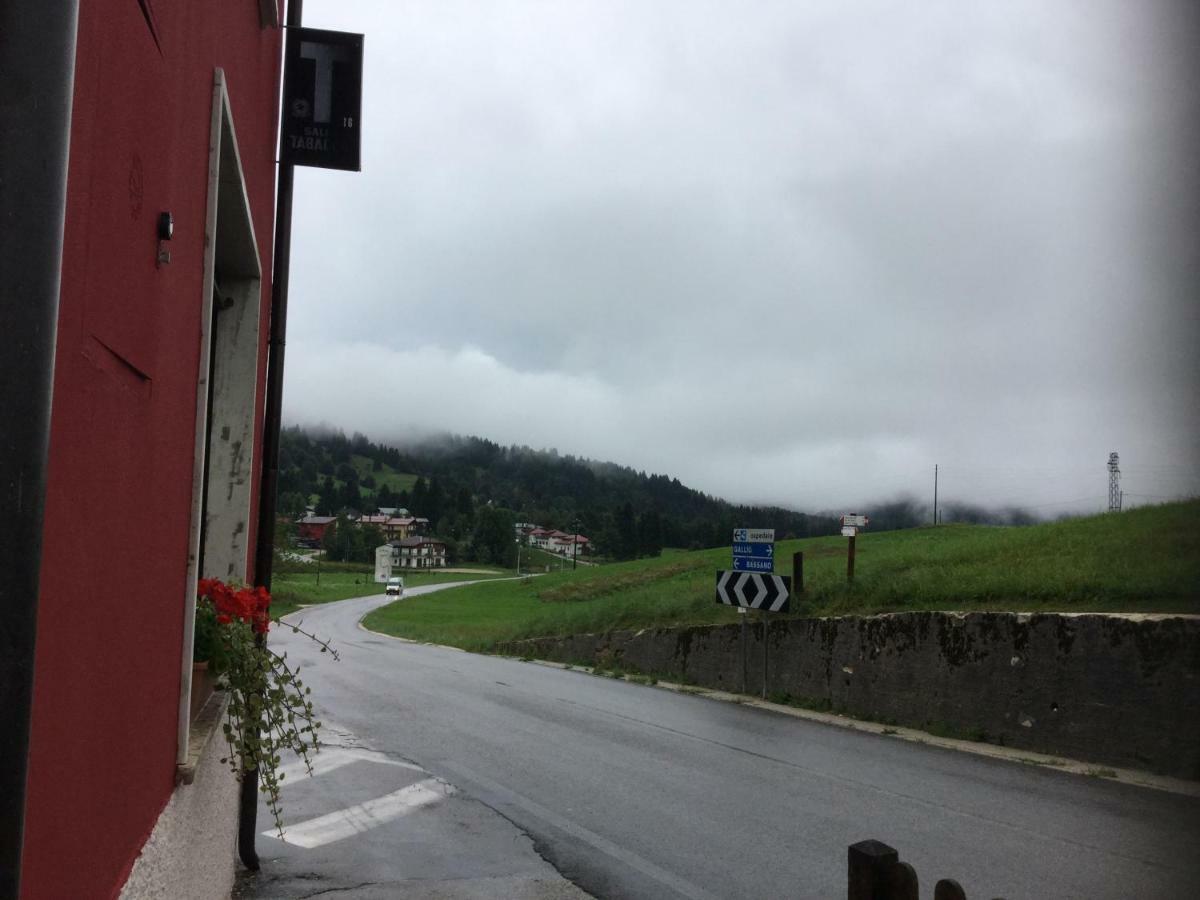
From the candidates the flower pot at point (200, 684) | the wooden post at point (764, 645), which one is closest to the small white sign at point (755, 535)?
the wooden post at point (764, 645)

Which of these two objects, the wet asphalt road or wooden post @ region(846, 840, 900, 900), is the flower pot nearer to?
wooden post @ region(846, 840, 900, 900)

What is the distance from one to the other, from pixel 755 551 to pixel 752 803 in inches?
353

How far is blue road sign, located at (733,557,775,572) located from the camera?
16594mm

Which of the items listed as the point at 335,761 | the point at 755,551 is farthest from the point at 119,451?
the point at 755,551

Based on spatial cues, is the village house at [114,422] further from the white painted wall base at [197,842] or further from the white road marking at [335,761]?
the white road marking at [335,761]

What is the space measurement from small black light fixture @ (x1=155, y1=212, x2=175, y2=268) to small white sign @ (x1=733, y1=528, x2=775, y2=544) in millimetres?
15002

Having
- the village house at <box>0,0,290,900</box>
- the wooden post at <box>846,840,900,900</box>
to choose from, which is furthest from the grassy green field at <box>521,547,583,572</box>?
the wooden post at <box>846,840,900,900</box>

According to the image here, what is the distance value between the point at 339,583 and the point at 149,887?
109101 mm

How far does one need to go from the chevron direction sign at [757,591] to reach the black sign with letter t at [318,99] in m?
11.3

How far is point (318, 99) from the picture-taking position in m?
6.40

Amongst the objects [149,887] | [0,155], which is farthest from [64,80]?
[149,887]

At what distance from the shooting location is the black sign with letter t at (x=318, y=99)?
6367mm

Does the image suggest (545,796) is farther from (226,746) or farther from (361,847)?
(226,746)

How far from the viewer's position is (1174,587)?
172cm
